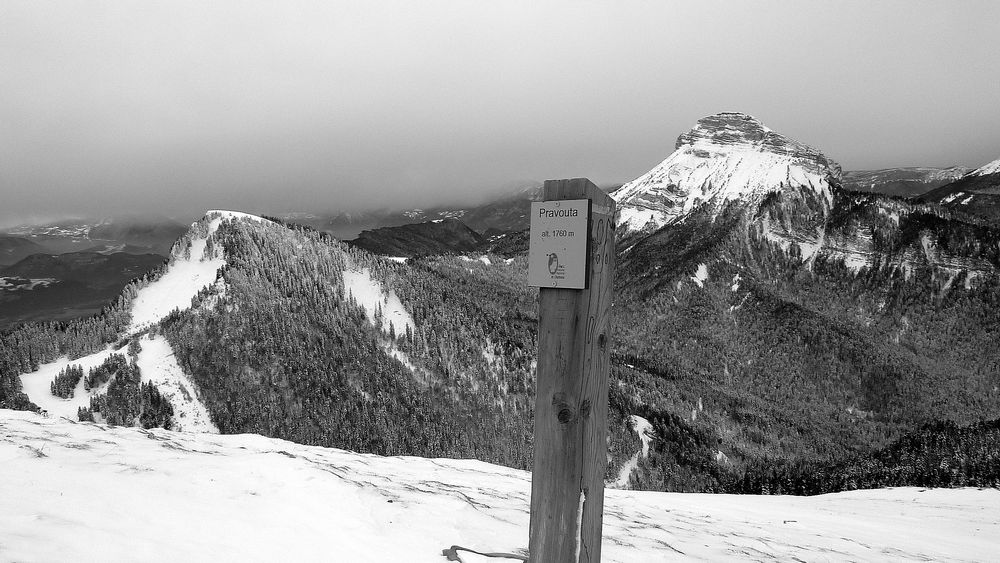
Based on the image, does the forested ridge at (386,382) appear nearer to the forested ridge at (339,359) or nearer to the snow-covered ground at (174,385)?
the forested ridge at (339,359)

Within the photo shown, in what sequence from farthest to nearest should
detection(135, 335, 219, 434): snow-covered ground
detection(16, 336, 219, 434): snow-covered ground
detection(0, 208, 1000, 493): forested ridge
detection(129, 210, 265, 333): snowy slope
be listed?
detection(129, 210, 265, 333): snowy slope, detection(0, 208, 1000, 493): forested ridge, detection(135, 335, 219, 434): snow-covered ground, detection(16, 336, 219, 434): snow-covered ground

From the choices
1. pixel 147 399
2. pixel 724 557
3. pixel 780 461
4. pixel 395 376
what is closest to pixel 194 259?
pixel 147 399

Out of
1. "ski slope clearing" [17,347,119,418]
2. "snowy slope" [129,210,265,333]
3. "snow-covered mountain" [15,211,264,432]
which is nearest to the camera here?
"ski slope clearing" [17,347,119,418]

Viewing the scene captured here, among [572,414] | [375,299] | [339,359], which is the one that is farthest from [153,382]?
[572,414]

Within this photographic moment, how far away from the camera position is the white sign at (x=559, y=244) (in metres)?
3.96

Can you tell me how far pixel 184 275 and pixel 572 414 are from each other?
8376cm

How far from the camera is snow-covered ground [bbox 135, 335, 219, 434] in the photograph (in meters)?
53.4

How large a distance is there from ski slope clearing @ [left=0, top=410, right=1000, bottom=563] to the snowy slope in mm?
61711

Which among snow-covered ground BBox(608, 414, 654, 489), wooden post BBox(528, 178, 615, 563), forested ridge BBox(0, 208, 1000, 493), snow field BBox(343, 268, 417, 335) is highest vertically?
wooden post BBox(528, 178, 615, 563)

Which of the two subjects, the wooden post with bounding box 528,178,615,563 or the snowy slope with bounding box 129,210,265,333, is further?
the snowy slope with bounding box 129,210,265,333

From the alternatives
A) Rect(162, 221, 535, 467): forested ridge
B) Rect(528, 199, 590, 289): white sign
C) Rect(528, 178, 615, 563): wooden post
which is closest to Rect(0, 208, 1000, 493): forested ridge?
Rect(162, 221, 535, 467): forested ridge

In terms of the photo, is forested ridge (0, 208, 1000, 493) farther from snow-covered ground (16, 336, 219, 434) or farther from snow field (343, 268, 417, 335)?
snow-covered ground (16, 336, 219, 434)

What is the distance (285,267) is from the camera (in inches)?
3174

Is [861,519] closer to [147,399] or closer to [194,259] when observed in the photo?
[147,399]
